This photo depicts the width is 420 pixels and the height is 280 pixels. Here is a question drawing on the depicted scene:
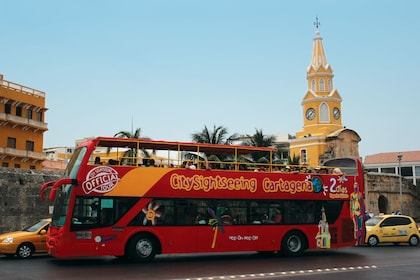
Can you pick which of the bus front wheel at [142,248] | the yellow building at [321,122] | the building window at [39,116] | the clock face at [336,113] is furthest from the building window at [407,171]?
the bus front wheel at [142,248]

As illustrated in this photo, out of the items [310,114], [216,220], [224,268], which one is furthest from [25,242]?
[310,114]

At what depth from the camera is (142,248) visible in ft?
46.6

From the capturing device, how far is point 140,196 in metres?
14.3

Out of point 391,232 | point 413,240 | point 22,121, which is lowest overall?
point 413,240

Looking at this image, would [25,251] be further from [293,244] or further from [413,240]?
[413,240]

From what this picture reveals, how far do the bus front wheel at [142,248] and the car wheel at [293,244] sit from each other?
475 cm

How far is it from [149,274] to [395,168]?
6654 cm

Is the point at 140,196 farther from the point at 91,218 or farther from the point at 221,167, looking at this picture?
the point at 221,167

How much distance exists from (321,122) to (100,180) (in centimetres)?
3915

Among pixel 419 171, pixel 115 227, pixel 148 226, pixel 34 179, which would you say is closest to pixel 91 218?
pixel 115 227

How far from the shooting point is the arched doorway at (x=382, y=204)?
138ft

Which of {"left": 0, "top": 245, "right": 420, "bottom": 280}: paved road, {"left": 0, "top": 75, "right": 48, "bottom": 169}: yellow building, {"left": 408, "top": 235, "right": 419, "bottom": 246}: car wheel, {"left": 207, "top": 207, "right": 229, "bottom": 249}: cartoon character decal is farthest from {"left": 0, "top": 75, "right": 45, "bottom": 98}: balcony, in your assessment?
{"left": 408, "top": 235, "right": 419, "bottom": 246}: car wheel

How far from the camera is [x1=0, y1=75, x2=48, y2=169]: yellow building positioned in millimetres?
40469

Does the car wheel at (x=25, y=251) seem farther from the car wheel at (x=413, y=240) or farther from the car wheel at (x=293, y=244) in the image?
the car wheel at (x=413, y=240)
